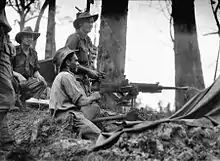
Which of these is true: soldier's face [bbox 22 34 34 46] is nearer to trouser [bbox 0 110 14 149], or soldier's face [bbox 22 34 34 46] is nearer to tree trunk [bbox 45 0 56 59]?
trouser [bbox 0 110 14 149]

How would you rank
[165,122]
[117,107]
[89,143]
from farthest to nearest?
1. [117,107]
2. [89,143]
3. [165,122]

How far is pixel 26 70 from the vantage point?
9.20 metres

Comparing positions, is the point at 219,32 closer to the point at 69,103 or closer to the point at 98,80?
the point at 98,80

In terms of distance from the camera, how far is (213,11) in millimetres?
12711

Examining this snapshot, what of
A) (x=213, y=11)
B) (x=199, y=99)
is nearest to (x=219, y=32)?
(x=213, y=11)

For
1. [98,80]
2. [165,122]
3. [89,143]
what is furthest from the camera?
[98,80]

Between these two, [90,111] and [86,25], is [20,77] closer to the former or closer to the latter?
[86,25]

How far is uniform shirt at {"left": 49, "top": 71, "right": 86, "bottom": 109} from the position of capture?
6843 millimetres

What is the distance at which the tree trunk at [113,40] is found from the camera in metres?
9.51

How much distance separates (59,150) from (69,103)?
120cm

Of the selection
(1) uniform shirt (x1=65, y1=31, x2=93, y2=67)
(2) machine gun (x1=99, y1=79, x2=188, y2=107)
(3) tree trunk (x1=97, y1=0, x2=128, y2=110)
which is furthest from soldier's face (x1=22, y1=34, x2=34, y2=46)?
(2) machine gun (x1=99, y1=79, x2=188, y2=107)

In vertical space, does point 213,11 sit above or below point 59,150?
above

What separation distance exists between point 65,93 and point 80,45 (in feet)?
5.54

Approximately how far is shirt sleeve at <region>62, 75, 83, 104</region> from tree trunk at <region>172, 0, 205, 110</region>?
3783mm
